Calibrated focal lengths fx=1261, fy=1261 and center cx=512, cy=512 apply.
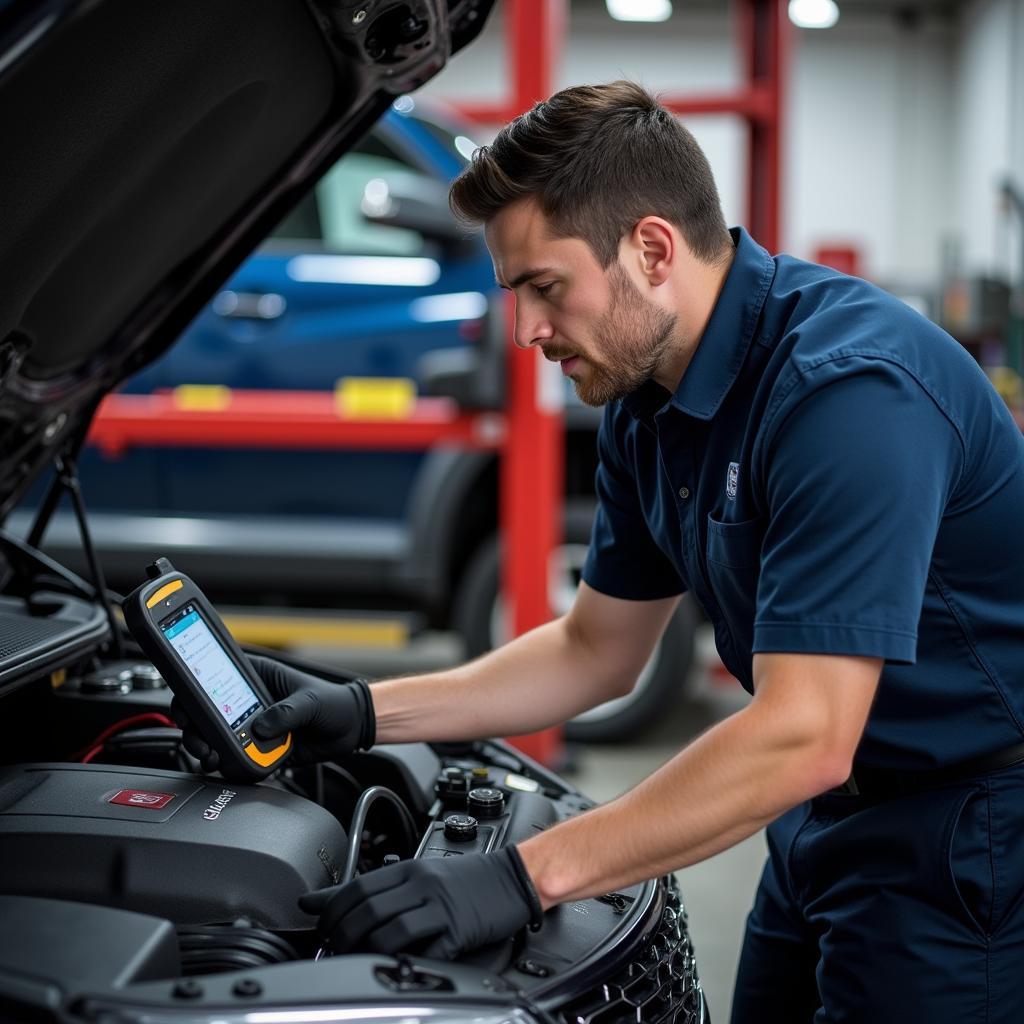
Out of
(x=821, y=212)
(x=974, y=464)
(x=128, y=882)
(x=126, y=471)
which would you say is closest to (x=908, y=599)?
(x=974, y=464)

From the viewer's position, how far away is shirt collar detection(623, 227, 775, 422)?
125cm

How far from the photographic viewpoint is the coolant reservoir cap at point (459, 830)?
1.23m

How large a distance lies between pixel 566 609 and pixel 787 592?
2.52 m

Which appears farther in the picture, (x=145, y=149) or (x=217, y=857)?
(x=145, y=149)

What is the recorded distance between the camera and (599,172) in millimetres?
1188

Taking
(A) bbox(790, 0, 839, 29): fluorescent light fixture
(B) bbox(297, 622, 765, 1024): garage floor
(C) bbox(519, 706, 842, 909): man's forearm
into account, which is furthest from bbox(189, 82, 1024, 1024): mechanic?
(A) bbox(790, 0, 839, 29): fluorescent light fixture

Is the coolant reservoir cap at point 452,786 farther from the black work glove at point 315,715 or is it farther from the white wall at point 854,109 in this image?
the white wall at point 854,109

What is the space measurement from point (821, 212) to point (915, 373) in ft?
37.3

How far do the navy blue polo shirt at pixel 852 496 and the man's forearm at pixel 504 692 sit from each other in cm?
20

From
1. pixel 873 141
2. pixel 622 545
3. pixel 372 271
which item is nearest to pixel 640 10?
pixel 873 141

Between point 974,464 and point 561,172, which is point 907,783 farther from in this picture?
point 561,172

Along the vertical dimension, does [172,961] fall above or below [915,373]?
below

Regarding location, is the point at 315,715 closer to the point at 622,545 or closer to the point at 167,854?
the point at 167,854

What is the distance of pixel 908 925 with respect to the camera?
122cm
